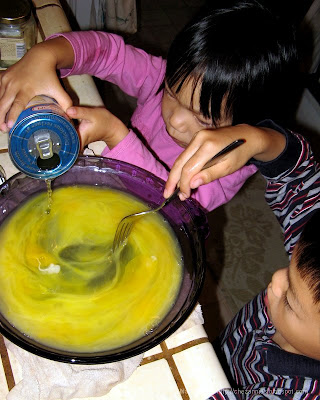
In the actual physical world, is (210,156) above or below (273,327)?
above

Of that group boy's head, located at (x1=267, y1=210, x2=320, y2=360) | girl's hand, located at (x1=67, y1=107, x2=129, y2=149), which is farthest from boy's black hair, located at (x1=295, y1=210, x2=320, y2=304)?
girl's hand, located at (x1=67, y1=107, x2=129, y2=149)

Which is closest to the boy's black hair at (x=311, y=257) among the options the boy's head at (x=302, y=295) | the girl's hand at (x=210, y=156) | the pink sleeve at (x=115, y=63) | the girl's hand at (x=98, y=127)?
the boy's head at (x=302, y=295)

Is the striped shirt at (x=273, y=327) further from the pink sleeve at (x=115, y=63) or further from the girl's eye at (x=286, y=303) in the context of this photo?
the pink sleeve at (x=115, y=63)

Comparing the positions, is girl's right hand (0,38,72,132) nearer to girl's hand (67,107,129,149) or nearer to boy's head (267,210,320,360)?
girl's hand (67,107,129,149)

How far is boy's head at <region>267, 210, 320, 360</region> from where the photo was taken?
→ 62 cm

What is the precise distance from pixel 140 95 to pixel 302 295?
674 mm

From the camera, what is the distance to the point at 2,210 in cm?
70

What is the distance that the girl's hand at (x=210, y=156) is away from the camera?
2.13ft

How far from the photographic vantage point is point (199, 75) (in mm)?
787

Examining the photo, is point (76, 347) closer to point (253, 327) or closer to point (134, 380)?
point (134, 380)

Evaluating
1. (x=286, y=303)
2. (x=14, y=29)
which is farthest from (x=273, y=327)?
(x=14, y=29)

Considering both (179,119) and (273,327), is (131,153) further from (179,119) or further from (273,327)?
(273,327)

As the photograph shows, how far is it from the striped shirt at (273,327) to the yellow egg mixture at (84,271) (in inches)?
10.2

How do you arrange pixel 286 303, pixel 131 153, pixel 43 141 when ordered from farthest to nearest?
pixel 131 153 < pixel 286 303 < pixel 43 141
